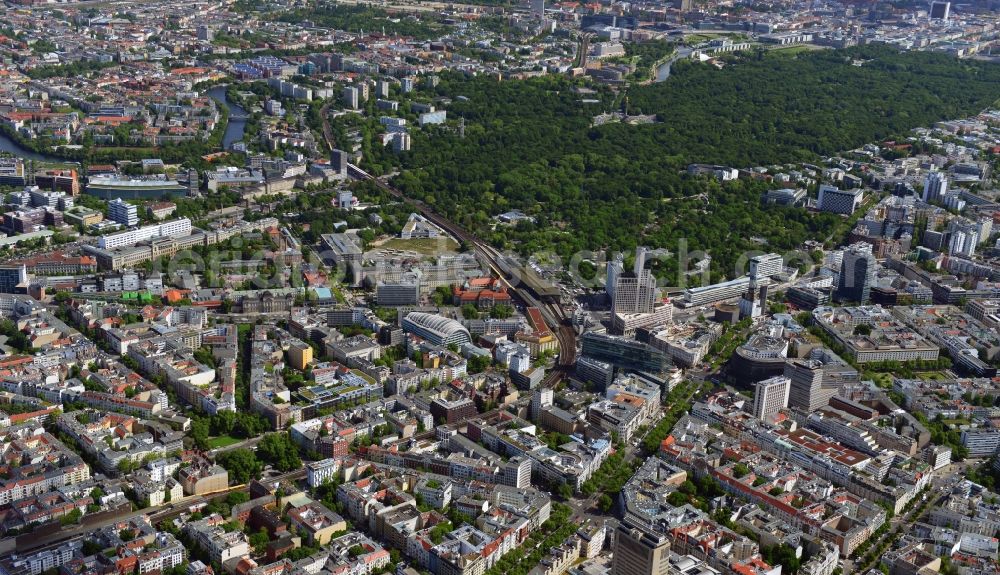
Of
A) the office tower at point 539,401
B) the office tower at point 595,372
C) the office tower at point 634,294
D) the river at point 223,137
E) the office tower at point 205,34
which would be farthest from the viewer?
the office tower at point 205,34

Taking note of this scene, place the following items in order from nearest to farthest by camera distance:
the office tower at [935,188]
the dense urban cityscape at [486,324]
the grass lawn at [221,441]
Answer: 1. the dense urban cityscape at [486,324]
2. the grass lawn at [221,441]
3. the office tower at [935,188]

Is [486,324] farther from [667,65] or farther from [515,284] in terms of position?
A: [667,65]

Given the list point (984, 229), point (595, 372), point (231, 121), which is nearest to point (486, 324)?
point (595, 372)

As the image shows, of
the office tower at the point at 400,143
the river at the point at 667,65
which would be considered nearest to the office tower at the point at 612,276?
the office tower at the point at 400,143

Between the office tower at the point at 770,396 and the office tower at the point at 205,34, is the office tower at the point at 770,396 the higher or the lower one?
the lower one

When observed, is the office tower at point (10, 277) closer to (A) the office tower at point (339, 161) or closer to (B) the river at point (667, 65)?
(A) the office tower at point (339, 161)

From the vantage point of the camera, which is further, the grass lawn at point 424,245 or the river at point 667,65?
the river at point 667,65

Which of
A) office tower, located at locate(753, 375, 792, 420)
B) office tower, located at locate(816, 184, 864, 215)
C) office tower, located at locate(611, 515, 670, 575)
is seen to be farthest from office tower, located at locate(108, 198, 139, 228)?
office tower, located at locate(816, 184, 864, 215)

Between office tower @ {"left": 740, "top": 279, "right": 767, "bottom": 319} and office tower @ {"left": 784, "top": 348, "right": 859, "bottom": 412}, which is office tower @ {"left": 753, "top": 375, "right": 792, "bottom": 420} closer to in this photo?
office tower @ {"left": 784, "top": 348, "right": 859, "bottom": 412}
